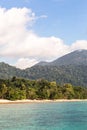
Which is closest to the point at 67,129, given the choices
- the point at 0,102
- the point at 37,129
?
the point at 37,129

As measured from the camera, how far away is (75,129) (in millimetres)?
66000

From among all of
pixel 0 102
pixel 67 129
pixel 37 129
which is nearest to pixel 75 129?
pixel 67 129

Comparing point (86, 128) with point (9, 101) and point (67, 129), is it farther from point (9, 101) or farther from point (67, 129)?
point (9, 101)

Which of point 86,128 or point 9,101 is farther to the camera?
point 9,101

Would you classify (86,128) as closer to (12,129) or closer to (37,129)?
(37,129)

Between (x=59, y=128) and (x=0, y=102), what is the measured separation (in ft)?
414

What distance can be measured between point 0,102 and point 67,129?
128249mm

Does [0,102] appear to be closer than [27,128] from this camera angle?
No

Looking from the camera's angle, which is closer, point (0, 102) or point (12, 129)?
point (12, 129)

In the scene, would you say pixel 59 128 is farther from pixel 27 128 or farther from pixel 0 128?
pixel 0 128

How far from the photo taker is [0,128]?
6906cm

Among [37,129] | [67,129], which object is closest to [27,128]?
[37,129]

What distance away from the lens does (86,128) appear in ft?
220

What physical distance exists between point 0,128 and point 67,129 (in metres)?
13.5
